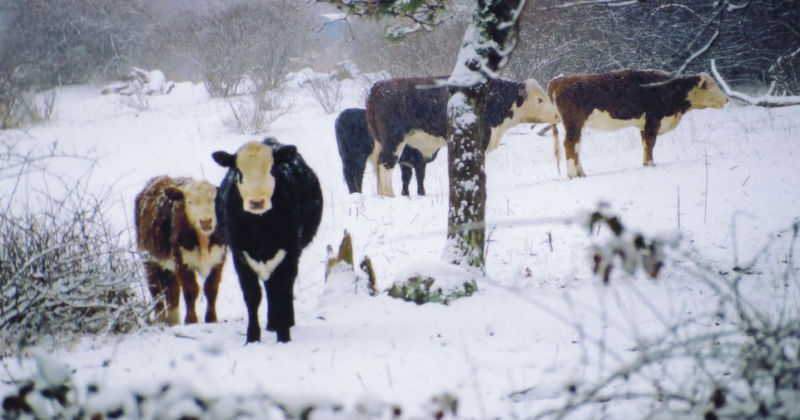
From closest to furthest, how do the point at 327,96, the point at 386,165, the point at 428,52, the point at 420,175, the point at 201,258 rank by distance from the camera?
the point at 201,258
the point at 386,165
the point at 420,175
the point at 428,52
the point at 327,96

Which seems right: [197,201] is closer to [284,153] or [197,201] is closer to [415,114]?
[284,153]

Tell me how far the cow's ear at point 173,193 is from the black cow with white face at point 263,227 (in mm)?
689

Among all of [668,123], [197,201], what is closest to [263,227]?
[197,201]

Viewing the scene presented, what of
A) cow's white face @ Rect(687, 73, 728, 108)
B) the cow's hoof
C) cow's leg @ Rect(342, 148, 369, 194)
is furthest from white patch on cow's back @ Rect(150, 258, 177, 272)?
cow's white face @ Rect(687, 73, 728, 108)

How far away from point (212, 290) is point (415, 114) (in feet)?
15.5

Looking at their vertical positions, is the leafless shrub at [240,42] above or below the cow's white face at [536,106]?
above

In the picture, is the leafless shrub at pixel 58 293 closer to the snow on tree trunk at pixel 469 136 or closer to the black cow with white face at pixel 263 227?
the black cow with white face at pixel 263 227

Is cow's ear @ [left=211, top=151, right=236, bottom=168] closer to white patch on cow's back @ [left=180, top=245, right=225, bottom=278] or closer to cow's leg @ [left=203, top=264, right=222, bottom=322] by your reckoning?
white patch on cow's back @ [left=180, top=245, right=225, bottom=278]

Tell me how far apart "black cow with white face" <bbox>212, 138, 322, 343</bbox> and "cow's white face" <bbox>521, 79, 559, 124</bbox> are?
236 inches

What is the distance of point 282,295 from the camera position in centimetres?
363

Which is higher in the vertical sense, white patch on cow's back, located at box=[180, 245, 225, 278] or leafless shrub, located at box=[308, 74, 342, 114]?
leafless shrub, located at box=[308, 74, 342, 114]

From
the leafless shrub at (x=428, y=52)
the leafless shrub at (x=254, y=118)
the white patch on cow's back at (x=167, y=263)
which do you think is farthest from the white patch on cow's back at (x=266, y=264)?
the leafless shrub at (x=428, y=52)

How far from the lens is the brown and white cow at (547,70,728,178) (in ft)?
27.0

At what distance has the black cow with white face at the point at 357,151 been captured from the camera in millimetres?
9188
